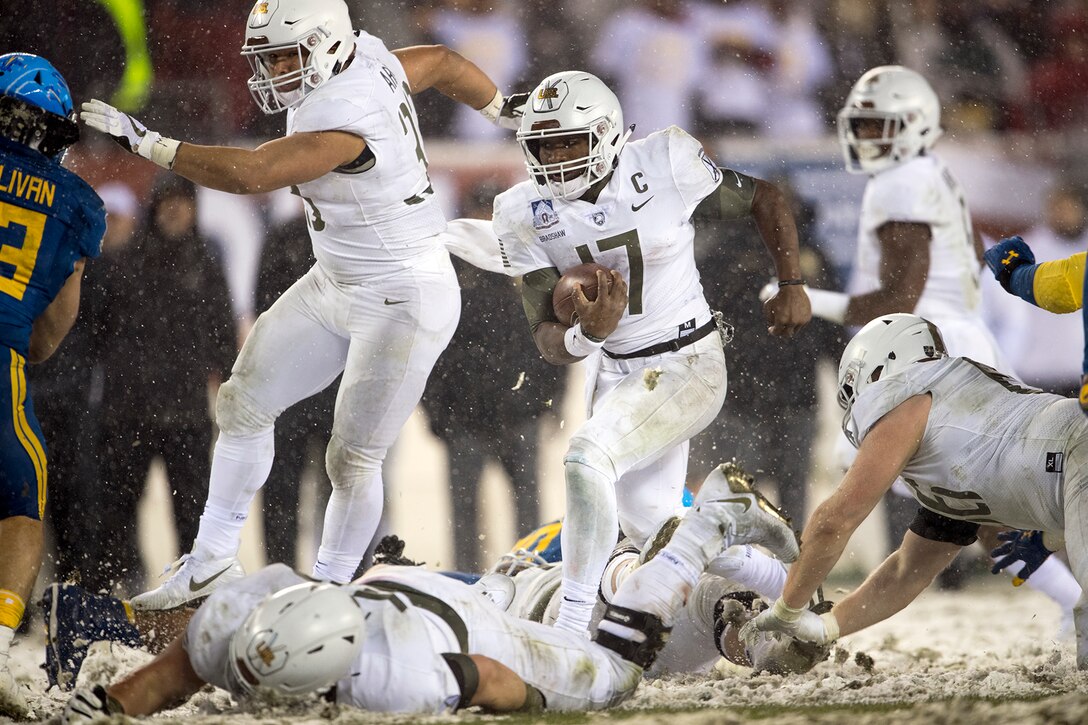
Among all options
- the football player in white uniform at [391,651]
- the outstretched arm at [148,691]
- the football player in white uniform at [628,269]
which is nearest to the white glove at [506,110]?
the football player in white uniform at [628,269]

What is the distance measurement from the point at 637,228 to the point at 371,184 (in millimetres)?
837

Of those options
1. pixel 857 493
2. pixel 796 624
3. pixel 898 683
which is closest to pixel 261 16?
pixel 857 493

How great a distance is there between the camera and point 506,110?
445 cm

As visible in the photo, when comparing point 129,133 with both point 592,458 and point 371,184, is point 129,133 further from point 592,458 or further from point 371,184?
point 592,458

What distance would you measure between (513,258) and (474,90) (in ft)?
2.61

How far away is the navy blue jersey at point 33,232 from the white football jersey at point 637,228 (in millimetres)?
1230

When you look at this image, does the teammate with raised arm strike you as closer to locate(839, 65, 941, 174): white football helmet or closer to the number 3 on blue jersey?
the number 3 on blue jersey

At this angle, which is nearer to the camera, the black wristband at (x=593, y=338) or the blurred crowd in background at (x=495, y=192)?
the black wristband at (x=593, y=338)

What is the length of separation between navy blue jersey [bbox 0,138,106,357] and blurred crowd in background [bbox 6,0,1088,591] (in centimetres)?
182

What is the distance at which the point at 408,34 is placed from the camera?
5738 mm

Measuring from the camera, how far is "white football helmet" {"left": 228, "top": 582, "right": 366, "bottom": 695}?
2.54 m

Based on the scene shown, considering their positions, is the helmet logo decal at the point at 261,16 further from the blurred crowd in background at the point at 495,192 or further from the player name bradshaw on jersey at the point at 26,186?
the blurred crowd in background at the point at 495,192

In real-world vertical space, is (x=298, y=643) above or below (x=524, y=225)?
below

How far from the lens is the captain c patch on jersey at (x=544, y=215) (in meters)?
3.86
